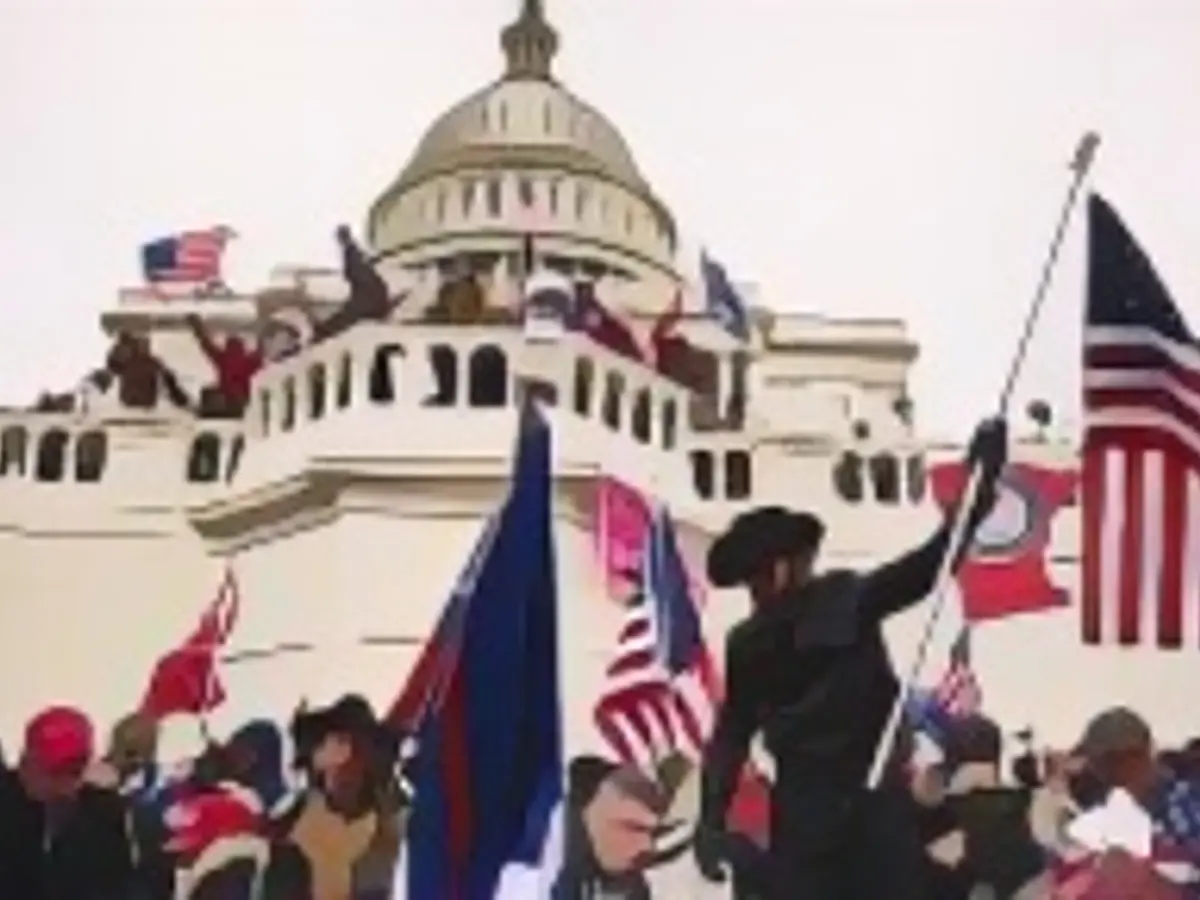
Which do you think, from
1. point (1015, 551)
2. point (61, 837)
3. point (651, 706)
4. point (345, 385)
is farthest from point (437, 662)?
point (345, 385)

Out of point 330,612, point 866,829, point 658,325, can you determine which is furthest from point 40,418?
point 866,829

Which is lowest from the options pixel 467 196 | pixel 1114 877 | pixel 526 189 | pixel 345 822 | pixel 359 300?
pixel 1114 877

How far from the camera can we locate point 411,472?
1251cm

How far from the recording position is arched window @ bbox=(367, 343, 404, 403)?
12.9 metres

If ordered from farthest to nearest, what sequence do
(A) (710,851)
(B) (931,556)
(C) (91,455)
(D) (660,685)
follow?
(C) (91,455) → (B) (931,556) → (D) (660,685) → (A) (710,851)

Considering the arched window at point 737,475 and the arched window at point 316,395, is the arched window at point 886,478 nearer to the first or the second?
the arched window at point 737,475

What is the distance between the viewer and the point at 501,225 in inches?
608

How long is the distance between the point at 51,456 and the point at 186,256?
1.07m

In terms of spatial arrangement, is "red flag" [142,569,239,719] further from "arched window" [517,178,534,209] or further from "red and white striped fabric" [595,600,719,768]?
"arched window" [517,178,534,209]

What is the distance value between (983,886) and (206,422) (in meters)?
3.77

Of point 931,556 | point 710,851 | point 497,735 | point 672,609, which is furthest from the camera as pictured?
point 931,556

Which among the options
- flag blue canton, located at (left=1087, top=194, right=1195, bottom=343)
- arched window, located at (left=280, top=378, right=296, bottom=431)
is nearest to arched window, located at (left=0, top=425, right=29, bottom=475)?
arched window, located at (left=280, top=378, right=296, bottom=431)

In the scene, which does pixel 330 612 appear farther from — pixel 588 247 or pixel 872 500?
pixel 588 247

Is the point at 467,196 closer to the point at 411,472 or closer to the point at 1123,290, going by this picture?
the point at 411,472
